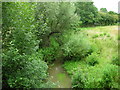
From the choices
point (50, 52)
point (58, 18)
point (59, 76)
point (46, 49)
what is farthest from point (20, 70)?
point (58, 18)

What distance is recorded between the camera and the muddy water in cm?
862

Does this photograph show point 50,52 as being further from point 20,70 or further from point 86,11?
point 86,11

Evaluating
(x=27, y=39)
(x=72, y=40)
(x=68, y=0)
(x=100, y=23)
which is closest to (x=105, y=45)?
(x=72, y=40)

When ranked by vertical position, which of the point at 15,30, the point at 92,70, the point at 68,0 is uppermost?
the point at 68,0

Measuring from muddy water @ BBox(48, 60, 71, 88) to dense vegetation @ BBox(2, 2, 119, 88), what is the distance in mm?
424

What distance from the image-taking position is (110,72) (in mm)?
6797

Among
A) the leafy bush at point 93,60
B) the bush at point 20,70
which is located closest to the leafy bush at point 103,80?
the leafy bush at point 93,60

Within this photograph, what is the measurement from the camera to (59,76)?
9594mm

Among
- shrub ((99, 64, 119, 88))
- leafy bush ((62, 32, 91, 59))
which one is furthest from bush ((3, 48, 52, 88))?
leafy bush ((62, 32, 91, 59))

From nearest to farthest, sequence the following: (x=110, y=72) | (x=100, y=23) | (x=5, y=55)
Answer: (x=5, y=55), (x=110, y=72), (x=100, y=23)

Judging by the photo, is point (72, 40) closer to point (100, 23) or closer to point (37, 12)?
point (37, 12)

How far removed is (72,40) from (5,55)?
697 centimetres

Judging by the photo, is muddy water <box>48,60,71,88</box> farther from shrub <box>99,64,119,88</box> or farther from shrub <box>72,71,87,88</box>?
shrub <box>99,64,119,88</box>

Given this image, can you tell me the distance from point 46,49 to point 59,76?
298cm
